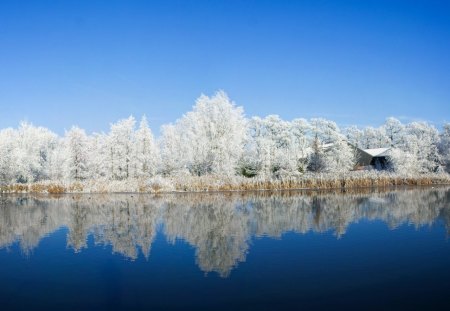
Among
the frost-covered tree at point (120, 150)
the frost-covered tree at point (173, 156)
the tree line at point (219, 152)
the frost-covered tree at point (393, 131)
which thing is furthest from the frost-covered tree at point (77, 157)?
the frost-covered tree at point (393, 131)

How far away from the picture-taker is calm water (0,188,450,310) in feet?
33.3

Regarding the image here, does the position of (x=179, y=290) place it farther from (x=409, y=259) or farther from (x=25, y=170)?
(x=25, y=170)

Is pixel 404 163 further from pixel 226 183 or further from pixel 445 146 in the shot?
pixel 226 183

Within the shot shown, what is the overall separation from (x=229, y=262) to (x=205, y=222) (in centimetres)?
916

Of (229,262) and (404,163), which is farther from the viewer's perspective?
(404,163)

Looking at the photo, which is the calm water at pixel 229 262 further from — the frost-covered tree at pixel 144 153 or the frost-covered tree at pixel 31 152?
the frost-covered tree at pixel 31 152

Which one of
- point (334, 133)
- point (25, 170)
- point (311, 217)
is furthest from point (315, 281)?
point (25, 170)

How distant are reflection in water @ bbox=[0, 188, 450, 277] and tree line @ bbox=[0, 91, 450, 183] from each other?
22131 mm

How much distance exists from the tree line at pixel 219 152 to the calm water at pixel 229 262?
28.8 meters

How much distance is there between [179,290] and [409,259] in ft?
25.9

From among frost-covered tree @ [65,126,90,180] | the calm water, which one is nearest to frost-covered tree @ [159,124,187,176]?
frost-covered tree @ [65,126,90,180]

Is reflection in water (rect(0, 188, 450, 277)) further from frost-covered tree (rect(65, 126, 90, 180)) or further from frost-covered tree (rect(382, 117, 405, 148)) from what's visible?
frost-covered tree (rect(382, 117, 405, 148))

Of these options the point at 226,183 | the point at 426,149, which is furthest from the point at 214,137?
the point at 426,149

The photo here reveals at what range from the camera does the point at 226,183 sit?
47844mm
